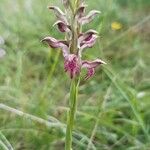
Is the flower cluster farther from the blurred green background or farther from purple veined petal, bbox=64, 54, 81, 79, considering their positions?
the blurred green background

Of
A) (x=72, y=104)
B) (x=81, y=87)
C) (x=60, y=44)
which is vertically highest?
(x=81, y=87)

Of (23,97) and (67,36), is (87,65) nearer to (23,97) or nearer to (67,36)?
(67,36)

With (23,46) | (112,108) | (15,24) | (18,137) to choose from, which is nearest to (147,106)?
(112,108)

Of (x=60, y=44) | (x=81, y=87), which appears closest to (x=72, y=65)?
(x=60, y=44)

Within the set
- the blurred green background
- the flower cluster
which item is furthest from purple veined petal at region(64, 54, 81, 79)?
the blurred green background

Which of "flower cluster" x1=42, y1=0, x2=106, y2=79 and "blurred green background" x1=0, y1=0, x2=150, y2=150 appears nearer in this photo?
"flower cluster" x1=42, y1=0, x2=106, y2=79

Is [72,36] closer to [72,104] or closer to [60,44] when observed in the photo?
[60,44]

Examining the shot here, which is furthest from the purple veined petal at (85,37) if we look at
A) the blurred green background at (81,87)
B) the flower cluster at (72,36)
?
the blurred green background at (81,87)

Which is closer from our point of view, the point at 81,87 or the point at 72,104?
the point at 72,104

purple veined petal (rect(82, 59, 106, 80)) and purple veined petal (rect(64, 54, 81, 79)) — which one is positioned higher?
purple veined petal (rect(82, 59, 106, 80))
